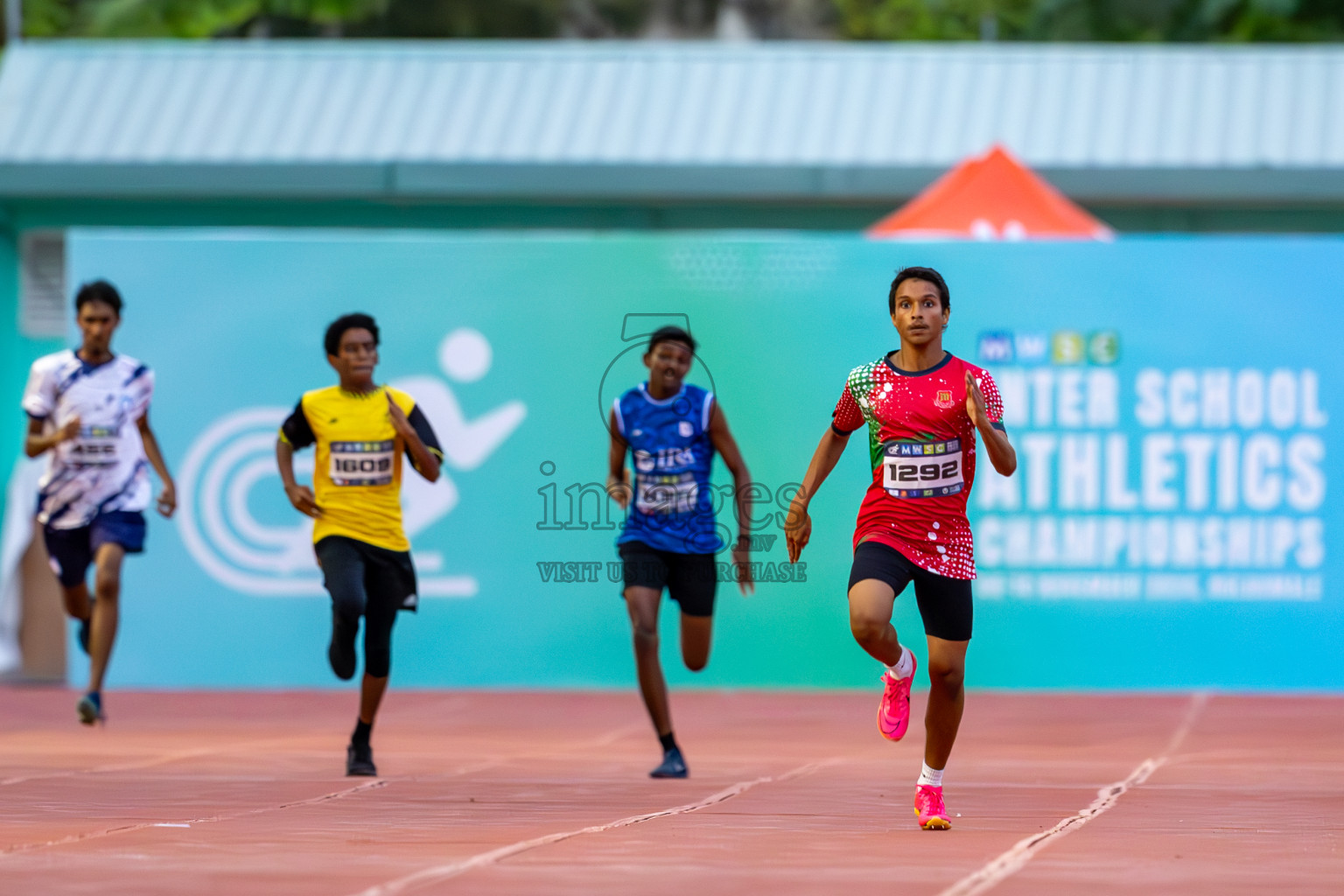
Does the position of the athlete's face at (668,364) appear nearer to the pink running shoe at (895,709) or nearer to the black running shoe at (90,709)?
the pink running shoe at (895,709)

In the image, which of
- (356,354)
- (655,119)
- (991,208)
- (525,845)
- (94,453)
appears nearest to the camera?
(525,845)

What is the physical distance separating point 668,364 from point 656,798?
2012 millimetres

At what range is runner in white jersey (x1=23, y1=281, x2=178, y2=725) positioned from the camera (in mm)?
11195

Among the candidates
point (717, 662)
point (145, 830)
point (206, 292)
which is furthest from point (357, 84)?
point (145, 830)

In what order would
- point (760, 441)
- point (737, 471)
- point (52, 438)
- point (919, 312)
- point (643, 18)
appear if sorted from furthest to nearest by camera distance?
point (643, 18) → point (760, 441) → point (52, 438) → point (737, 471) → point (919, 312)

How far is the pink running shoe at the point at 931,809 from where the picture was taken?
713cm

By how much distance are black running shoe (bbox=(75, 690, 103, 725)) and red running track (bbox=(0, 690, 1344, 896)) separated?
4.6 inches

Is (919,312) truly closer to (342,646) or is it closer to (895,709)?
(895,709)

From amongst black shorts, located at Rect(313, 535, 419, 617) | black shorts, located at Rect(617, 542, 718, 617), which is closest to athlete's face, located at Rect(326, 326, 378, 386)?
black shorts, located at Rect(313, 535, 419, 617)

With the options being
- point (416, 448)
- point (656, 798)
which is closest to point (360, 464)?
point (416, 448)

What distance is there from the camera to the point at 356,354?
9.17 meters

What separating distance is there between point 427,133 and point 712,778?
29.5 feet

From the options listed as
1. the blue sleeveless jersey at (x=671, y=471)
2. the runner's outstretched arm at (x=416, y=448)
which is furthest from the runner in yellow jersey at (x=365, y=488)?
the blue sleeveless jersey at (x=671, y=471)

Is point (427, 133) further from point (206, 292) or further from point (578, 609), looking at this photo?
point (578, 609)
